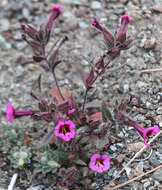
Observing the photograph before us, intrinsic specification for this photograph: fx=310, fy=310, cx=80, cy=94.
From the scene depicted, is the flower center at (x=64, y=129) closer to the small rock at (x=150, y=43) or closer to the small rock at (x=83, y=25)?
the small rock at (x=150, y=43)

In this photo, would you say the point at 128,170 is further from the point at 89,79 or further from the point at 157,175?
the point at 89,79

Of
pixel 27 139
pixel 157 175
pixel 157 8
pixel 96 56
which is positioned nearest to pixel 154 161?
pixel 157 175

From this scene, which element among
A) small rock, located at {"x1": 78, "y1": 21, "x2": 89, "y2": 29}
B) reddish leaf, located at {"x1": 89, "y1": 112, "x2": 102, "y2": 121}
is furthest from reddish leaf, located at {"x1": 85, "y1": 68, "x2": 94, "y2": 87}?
small rock, located at {"x1": 78, "y1": 21, "x2": 89, "y2": 29}

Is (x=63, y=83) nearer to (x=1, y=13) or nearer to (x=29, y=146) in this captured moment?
(x=29, y=146)

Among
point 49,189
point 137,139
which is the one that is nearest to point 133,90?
point 137,139

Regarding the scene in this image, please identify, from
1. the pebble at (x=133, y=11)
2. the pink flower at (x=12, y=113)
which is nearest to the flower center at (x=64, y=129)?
the pink flower at (x=12, y=113)

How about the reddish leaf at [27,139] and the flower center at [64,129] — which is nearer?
the flower center at [64,129]
